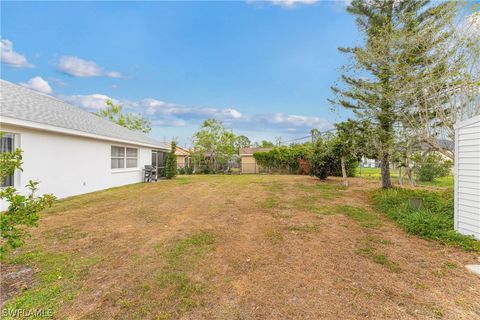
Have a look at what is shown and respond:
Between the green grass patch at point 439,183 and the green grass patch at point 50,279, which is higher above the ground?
the green grass patch at point 439,183

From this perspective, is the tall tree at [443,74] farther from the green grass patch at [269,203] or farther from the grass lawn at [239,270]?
the green grass patch at [269,203]

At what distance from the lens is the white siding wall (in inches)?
169

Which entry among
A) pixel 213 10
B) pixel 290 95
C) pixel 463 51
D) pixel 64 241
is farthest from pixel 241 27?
pixel 64 241

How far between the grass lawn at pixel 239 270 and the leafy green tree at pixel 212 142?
18399 mm

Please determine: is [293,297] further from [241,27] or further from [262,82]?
[262,82]

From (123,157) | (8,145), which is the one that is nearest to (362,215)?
(8,145)

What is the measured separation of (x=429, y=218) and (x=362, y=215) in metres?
1.45

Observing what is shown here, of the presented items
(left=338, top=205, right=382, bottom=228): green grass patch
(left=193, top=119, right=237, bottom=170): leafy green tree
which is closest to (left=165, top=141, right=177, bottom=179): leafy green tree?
(left=193, top=119, right=237, bottom=170): leafy green tree

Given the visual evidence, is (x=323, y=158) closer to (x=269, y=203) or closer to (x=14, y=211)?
(x=269, y=203)

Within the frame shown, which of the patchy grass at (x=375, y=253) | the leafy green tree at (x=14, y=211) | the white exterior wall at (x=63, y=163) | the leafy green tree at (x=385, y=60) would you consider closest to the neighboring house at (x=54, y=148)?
the white exterior wall at (x=63, y=163)

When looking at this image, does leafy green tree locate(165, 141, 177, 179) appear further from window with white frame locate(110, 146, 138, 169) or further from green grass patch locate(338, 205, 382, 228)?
green grass patch locate(338, 205, 382, 228)

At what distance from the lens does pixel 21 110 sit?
707 cm

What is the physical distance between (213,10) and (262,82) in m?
8.59

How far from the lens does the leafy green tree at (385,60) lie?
6.71 metres
